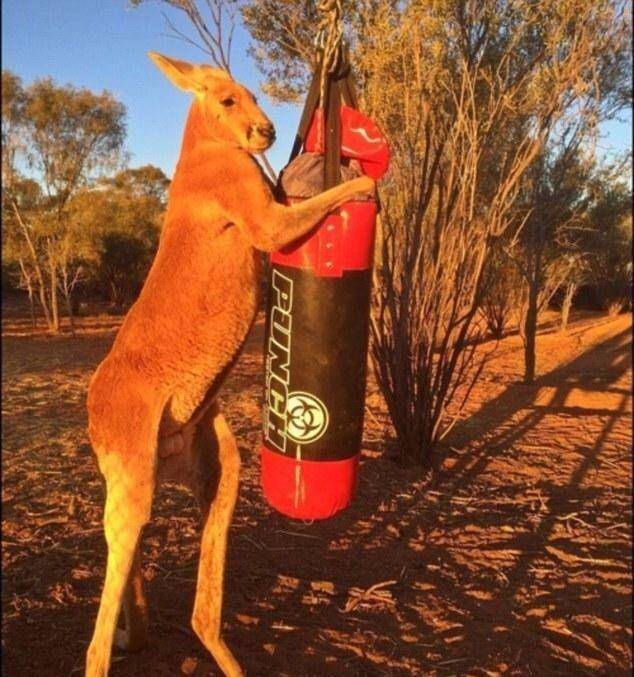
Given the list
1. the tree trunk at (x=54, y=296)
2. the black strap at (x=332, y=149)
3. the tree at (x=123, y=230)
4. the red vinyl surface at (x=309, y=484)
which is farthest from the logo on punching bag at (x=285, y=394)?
the tree at (x=123, y=230)

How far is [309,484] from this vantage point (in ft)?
8.36

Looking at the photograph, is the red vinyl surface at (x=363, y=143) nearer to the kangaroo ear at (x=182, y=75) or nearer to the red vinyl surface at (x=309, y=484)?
the kangaroo ear at (x=182, y=75)

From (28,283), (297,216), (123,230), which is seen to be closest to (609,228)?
(297,216)

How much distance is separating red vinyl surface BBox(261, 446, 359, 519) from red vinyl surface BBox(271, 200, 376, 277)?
80 cm

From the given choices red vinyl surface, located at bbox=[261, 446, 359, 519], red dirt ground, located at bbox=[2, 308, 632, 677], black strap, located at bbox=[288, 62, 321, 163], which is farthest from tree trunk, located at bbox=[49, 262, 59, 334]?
red vinyl surface, located at bbox=[261, 446, 359, 519]

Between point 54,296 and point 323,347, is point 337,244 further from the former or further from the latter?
point 54,296

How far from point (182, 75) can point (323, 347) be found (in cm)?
113

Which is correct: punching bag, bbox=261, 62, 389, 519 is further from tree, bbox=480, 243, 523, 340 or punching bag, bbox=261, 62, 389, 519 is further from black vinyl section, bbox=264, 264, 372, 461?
tree, bbox=480, 243, 523, 340

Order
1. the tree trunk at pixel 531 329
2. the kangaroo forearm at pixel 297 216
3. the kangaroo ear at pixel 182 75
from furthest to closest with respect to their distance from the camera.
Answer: the tree trunk at pixel 531 329
the kangaroo ear at pixel 182 75
the kangaroo forearm at pixel 297 216

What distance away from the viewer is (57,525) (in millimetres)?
4574

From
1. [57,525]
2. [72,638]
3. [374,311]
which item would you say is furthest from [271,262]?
[374,311]

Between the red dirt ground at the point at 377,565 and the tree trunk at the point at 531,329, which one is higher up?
the tree trunk at the point at 531,329

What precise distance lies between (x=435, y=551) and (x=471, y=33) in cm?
454

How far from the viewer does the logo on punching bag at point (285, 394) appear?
2447mm
